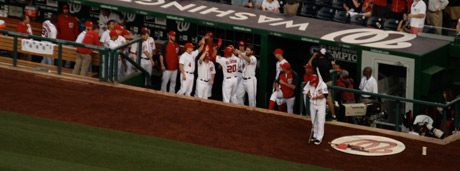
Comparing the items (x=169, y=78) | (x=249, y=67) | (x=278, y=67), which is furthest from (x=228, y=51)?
(x=169, y=78)

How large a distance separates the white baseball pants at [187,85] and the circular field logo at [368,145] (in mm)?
4282

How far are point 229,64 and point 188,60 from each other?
0.91 metres

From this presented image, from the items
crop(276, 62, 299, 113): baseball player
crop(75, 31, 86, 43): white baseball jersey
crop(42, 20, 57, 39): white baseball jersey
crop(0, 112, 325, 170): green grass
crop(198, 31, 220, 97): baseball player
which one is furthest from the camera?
crop(42, 20, 57, 39): white baseball jersey

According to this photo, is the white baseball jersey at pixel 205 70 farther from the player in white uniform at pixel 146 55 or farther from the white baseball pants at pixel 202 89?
the player in white uniform at pixel 146 55

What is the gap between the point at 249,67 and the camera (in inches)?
850

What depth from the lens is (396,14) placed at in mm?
Result: 22359

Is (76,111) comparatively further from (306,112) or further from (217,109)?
(306,112)

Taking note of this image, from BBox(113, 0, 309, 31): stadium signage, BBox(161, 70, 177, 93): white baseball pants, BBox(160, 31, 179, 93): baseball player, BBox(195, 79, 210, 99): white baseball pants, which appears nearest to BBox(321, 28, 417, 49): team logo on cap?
BBox(113, 0, 309, 31): stadium signage

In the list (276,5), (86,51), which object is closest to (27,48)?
(86,51)

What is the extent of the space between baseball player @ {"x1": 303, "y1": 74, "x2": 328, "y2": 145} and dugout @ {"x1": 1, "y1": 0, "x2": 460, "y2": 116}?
220 cm

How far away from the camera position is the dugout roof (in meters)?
20.5

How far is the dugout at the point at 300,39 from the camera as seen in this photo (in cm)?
2011

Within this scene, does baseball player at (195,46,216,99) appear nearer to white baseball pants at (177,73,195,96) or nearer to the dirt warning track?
white baseball pants at (177,73,195,96)

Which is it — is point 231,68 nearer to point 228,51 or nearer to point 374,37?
point 228,51
